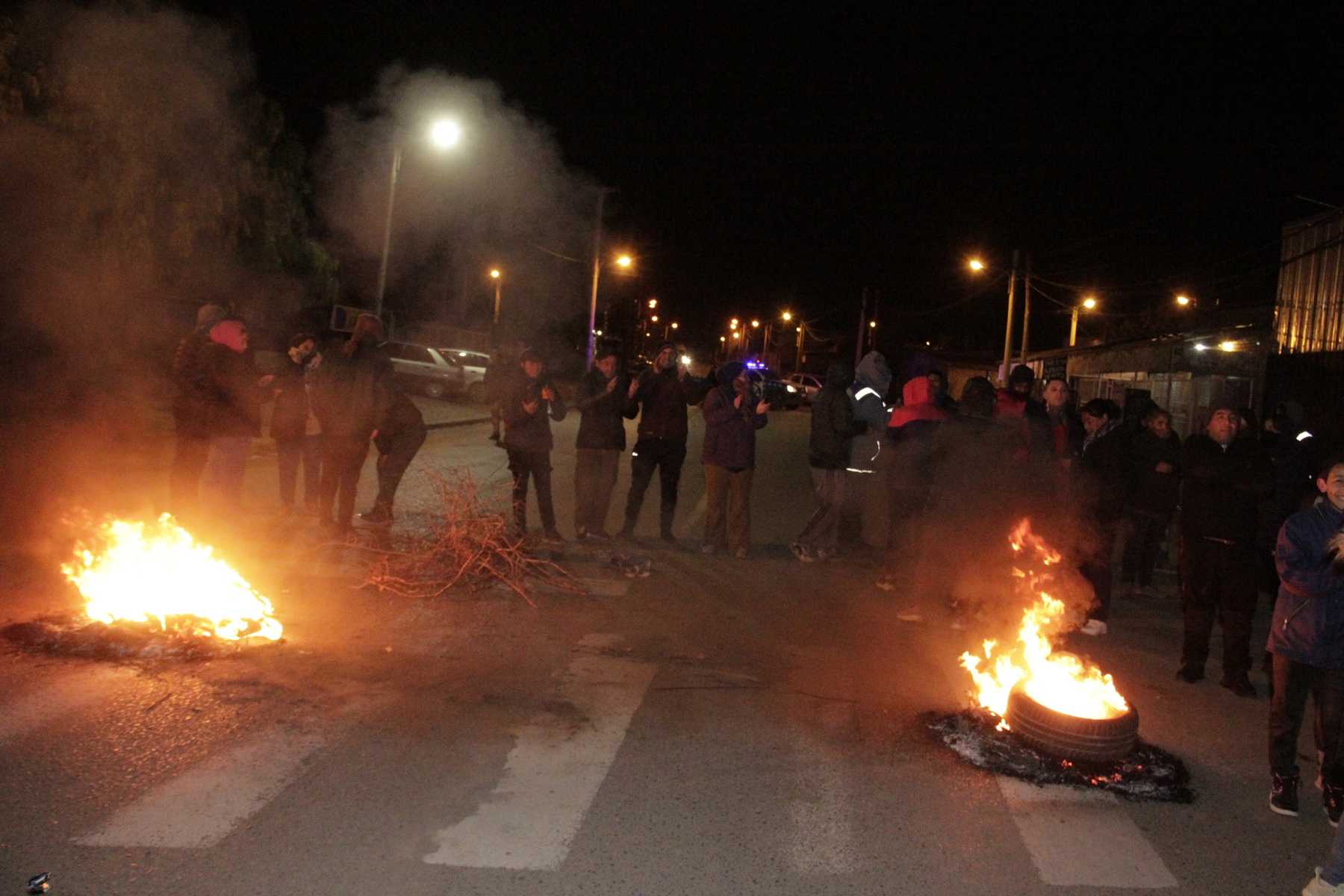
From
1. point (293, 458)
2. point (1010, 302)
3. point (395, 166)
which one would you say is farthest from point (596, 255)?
point (293, 458)

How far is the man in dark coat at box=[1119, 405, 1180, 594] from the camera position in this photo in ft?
29.4

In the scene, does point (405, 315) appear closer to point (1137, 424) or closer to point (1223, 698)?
point (1137, 424)

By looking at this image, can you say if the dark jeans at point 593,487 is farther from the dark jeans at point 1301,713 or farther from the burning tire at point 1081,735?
the dark jeans at point 1301,713

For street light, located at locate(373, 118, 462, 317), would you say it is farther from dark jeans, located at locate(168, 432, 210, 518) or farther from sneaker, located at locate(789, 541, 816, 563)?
sneaker, located at locate(789, 541, 816, 563)

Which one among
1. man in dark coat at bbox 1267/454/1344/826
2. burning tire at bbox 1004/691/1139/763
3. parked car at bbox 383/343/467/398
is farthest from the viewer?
parked car at bbox 383/343/467/398

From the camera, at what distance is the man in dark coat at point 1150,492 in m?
8.97

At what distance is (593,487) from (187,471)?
336 centimetres

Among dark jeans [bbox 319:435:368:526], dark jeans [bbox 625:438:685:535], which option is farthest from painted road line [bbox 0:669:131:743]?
dark jeans [bbox 625:438:685:535]

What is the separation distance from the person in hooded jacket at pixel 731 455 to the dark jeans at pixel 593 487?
90 cm

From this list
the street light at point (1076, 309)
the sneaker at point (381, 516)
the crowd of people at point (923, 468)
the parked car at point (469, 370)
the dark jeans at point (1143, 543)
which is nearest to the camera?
the crowd of people at point (923, 468)

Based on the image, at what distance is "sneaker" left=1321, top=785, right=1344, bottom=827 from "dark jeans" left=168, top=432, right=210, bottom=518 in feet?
24.1

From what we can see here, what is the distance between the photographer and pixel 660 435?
33.2 feet

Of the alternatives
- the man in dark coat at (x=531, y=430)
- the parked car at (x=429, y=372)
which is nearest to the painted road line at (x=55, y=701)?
the man in dark coat at (x=531, y=430)

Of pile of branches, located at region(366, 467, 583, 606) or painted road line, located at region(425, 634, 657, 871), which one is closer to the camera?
painted road line, located at region(425, 634, 657, 871)
